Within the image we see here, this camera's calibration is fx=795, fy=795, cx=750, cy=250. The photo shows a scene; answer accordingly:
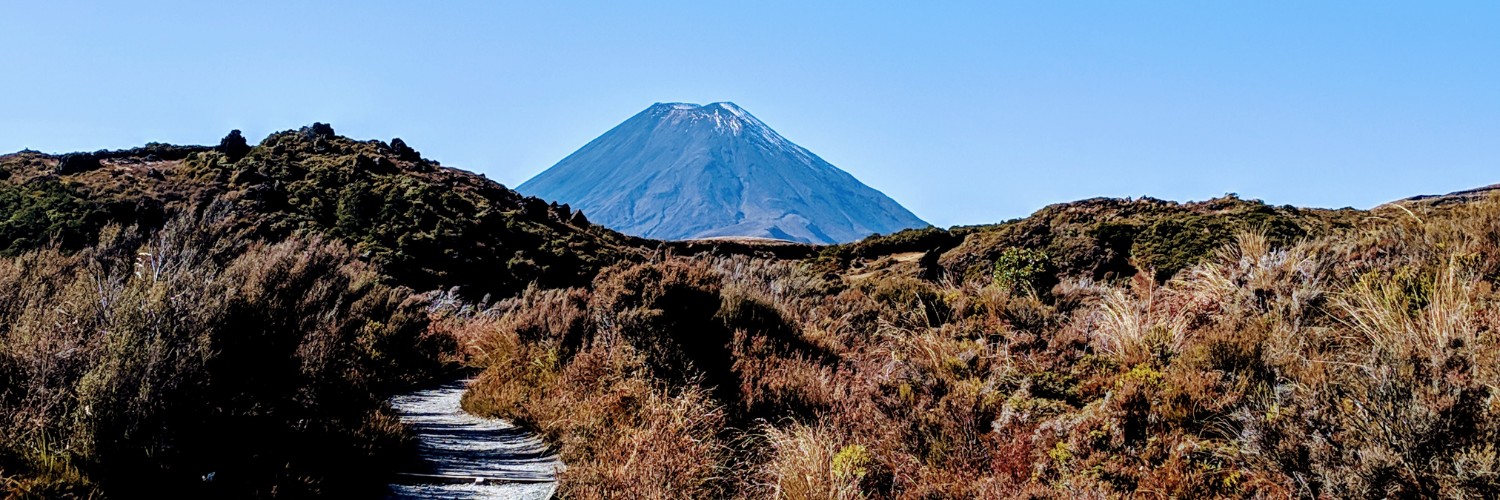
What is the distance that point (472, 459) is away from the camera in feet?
18.1

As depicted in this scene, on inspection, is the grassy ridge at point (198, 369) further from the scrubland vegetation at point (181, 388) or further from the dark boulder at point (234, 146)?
the dark boulder at point (234, 146)

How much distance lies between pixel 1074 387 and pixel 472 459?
4.14m

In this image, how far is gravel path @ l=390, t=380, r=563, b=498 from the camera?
4840 mm

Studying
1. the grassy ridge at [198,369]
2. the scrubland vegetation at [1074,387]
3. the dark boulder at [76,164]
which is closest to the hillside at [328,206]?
the dark boulder at [76,164]

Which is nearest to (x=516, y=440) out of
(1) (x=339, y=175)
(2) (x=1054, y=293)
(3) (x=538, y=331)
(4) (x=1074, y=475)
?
(3) (x=538, y=331)

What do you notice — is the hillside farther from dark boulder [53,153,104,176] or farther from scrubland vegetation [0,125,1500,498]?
scrubland vegetation [0,125,1500,498]

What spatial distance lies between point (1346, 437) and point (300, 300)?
20.1 ft

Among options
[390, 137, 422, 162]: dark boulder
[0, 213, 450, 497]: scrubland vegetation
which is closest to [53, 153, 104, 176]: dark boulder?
[390, 137, 422, 162]: dark boulder

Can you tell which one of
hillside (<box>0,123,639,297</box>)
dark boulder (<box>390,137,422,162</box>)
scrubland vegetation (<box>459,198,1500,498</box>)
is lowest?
scrubland vegetation (<box>459,198,1500,498</box>)

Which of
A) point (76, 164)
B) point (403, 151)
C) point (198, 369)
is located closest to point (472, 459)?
point (198, 369)

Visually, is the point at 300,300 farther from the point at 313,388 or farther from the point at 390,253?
the point at 390,253

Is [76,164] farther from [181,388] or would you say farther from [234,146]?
[181,388]

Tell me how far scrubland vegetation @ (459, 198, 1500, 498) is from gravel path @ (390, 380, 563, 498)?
218 millimetres

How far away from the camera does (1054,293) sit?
8.92 m
